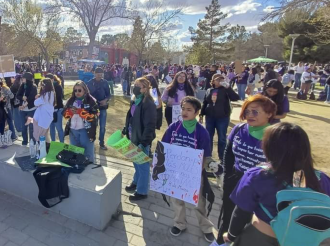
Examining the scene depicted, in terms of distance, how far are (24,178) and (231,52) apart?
54.2 meters

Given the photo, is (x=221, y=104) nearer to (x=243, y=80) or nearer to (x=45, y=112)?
(x=45, y=112)

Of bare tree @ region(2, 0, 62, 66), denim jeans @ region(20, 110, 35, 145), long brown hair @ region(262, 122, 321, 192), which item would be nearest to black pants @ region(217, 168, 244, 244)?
long brown hair @ region(262, 122, 321, 192)

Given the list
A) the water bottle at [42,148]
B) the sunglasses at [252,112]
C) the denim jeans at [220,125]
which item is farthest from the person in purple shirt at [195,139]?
the denim jeans at [220,125]

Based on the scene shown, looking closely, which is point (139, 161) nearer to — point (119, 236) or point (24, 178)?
point (119, 236)

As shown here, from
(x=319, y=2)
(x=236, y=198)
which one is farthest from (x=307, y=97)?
(x=236, y=198)

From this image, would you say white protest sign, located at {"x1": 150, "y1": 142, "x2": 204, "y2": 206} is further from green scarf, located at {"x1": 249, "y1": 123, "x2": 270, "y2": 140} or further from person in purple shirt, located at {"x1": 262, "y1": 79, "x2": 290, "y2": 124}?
person in purple shirt, located at {"x1": 262, "y1": 79, "x2": 290, "y2": 124}

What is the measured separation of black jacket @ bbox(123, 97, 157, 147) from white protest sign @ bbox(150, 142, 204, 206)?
0.62 m

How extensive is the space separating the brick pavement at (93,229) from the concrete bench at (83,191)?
106 mm

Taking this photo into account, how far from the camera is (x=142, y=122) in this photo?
3480 millimetres

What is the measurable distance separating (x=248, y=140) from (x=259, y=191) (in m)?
0.84

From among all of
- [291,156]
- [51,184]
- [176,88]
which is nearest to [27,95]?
[51,184]

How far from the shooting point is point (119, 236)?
2.92 meters

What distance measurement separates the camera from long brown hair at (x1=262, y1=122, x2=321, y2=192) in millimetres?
1394

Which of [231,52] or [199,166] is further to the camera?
[231,52]
